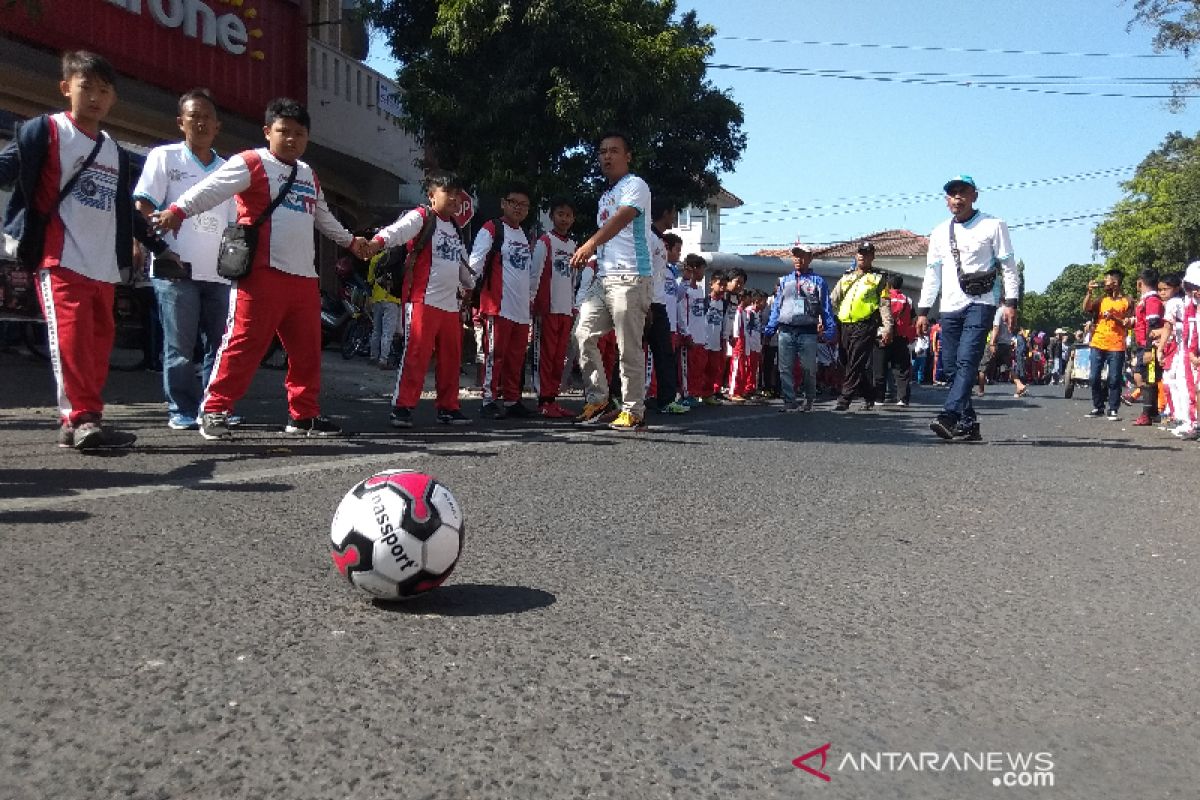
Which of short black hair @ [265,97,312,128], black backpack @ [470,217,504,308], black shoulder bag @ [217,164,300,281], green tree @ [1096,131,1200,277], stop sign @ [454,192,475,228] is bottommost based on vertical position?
black shoulder bag @ [217,164,300,281]

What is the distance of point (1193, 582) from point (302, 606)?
290cm

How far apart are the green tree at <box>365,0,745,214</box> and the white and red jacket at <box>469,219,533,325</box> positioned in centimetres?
723

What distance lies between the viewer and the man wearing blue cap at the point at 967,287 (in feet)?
26.9

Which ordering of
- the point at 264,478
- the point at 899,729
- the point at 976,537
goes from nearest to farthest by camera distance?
the point at 899,729 → the point at 976,537 → the point at 264,478

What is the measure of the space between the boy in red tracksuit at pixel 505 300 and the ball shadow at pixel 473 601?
18.6 ft

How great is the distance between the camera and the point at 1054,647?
283 centimetres

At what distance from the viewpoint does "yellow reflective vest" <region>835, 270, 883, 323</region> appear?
1288cm

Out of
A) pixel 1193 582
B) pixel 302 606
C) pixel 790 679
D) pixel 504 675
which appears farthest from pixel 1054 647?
pixel 302 606

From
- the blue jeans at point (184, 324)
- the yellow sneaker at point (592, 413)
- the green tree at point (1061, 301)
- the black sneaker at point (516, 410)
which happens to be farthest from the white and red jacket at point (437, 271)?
the green tree at point (1061, 301)

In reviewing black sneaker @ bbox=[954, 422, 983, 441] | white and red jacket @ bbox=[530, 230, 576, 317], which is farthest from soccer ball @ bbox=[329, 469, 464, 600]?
white and red jacket @ bbox=[530, 230, 576, 317]

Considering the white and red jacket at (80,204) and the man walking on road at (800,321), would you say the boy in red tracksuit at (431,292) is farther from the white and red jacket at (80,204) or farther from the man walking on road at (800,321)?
the man walking on road at (800,321)

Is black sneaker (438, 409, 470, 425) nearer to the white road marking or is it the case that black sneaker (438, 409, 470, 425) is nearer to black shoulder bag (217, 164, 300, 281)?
the white road marking

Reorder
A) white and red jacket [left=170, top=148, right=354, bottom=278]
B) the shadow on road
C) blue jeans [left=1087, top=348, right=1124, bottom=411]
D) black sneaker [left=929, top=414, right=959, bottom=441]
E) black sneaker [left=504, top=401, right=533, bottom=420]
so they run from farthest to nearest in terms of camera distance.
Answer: blue jeans [left=1087, top=348, right=1124, bottom=411]
black sneaker [left=504, top=401, right=533, bottom=420]
black sneaker [left=929, top=414, right=959, bottom=441]
white and red jacket [left=170, top=148, right=354, bottom=278]
the shadow on road

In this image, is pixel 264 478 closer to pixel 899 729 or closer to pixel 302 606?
pixel 302 606
